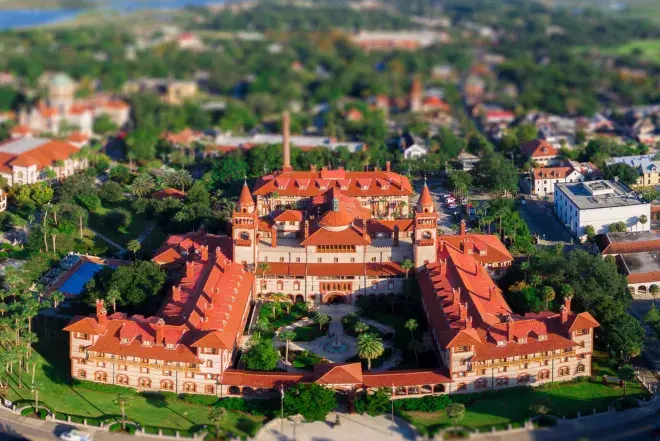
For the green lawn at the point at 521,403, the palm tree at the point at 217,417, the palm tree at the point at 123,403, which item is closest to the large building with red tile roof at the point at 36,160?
the palm tree at the point at 123,403

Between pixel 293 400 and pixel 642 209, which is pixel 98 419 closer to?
pixel 293 400

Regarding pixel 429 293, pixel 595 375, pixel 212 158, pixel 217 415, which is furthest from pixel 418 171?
pixel 217 415

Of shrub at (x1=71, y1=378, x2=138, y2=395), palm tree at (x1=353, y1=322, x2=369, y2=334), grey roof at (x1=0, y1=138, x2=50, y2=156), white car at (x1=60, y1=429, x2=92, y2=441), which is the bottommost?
grey roof at (x1=0, y1=138, x2=50, y2=156)

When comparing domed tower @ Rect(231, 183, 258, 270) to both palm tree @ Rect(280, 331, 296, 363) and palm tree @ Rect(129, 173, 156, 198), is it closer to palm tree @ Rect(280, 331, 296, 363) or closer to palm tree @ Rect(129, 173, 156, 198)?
palm tree @ Rect(280, 331, 296, 363)

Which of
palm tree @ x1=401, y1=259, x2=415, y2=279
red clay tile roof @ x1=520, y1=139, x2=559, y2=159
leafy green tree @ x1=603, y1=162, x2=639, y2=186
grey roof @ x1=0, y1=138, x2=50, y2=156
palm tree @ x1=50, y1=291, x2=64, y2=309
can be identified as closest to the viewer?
palm tree @ x1=50, y1=291, x2=64, y2=309

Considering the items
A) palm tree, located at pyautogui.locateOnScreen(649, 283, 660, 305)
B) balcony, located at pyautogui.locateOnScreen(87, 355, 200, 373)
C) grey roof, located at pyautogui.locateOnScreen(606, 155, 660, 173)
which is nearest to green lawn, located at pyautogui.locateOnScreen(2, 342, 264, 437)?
balcony, located at pyautogui.locateOnScreen(87, 355, 200, 373)

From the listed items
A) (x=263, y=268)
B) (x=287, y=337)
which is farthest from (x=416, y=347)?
(x=263, y=268)
